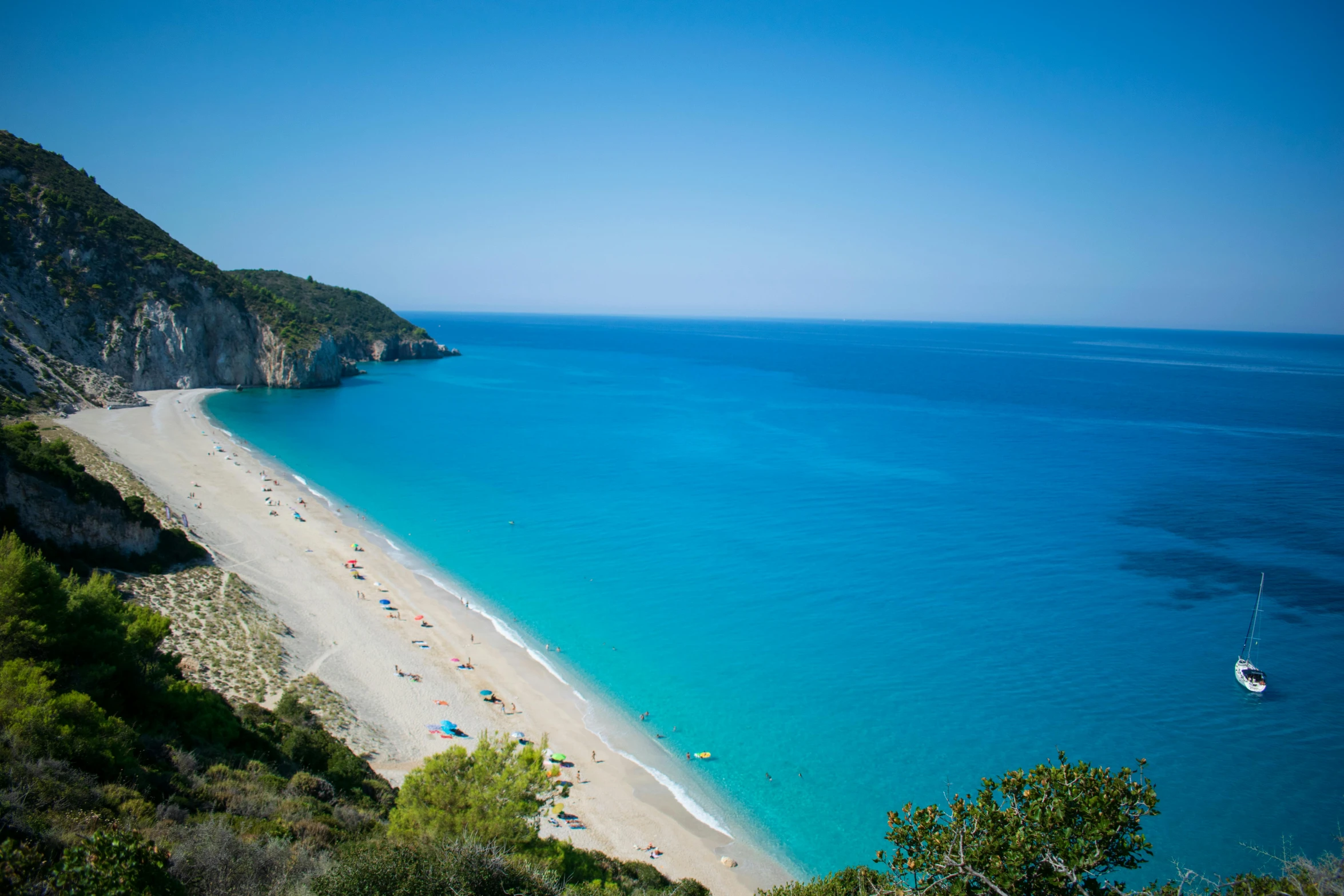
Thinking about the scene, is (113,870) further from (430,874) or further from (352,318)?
(352,318)

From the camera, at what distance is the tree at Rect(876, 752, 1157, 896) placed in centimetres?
969

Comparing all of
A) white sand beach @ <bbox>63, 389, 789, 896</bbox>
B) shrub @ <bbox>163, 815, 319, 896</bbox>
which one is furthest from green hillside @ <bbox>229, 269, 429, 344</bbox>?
shrub @ <bbox>163, 815, 319, 896</bbox>

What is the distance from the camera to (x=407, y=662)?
2888 cm

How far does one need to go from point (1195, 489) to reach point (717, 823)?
57811 mm

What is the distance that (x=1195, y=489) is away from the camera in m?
57.9

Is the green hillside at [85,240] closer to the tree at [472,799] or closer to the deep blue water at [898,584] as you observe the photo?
the deep blue water at [898,584]

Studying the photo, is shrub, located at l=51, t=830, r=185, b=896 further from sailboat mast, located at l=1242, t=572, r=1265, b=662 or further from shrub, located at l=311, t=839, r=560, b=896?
sailboat mast, located at l=1242, t=572, r=1265, b=662

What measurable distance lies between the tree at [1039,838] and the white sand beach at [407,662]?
10595mm

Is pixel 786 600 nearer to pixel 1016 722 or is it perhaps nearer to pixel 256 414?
pixel 1016 722

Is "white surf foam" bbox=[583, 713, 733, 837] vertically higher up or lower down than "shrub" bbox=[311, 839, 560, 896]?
lower down

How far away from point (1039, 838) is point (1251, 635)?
111 feet

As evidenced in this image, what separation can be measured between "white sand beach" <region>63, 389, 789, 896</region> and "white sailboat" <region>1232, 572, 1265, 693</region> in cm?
2395

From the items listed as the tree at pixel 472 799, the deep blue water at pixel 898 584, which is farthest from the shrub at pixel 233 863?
the deep blue water at pixel 898 584

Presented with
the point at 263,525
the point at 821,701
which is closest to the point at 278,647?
the point at 263,525
